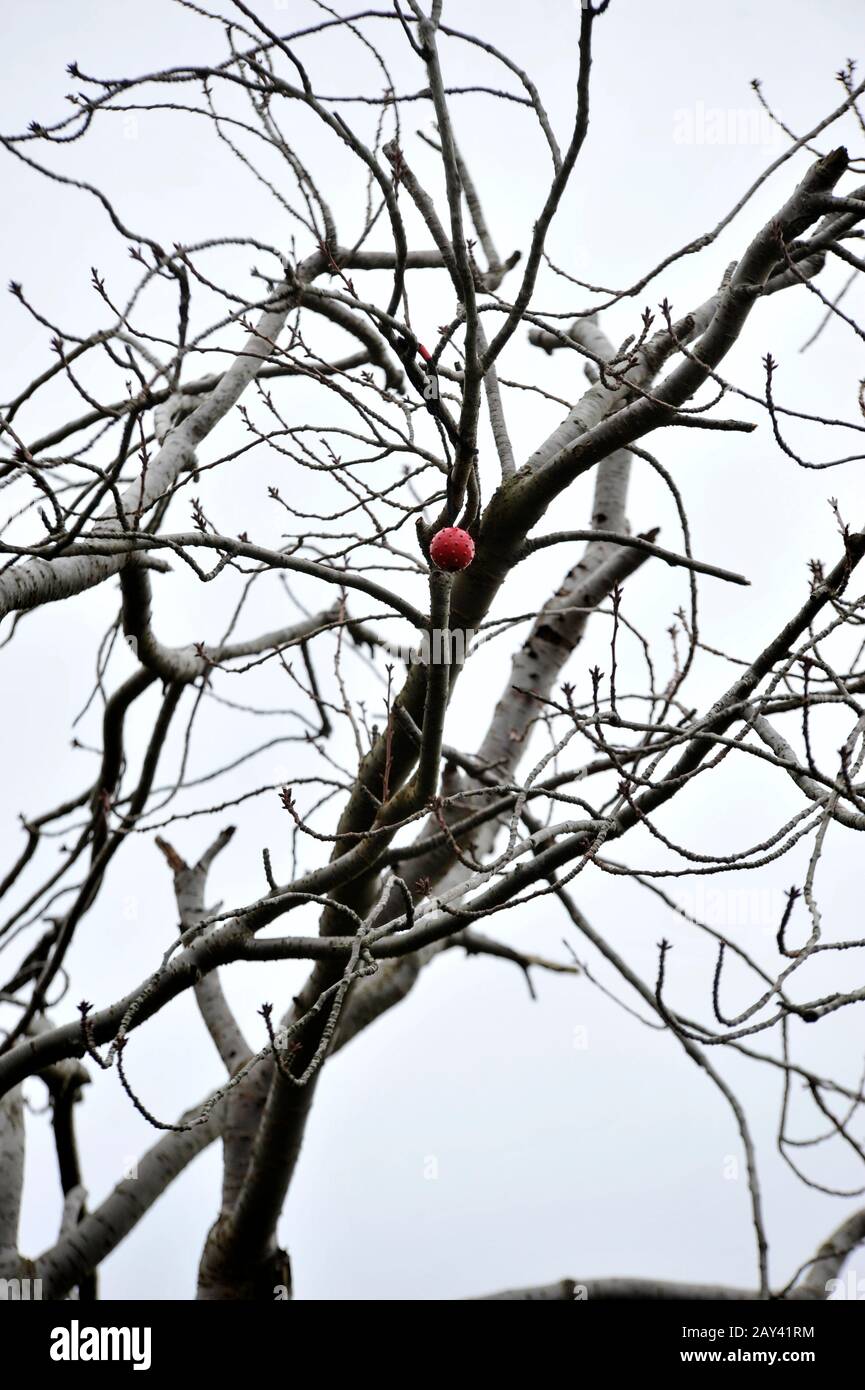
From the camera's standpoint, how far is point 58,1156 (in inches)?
193

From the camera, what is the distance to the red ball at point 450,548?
2303 mm

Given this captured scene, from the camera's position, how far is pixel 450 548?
231 cm

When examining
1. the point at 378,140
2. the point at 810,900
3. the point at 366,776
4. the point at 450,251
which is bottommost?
the point at 810,900

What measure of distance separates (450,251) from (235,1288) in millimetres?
3615

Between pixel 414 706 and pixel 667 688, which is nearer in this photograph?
pixel 414 706

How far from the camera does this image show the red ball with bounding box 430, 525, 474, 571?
2303 millimetres
